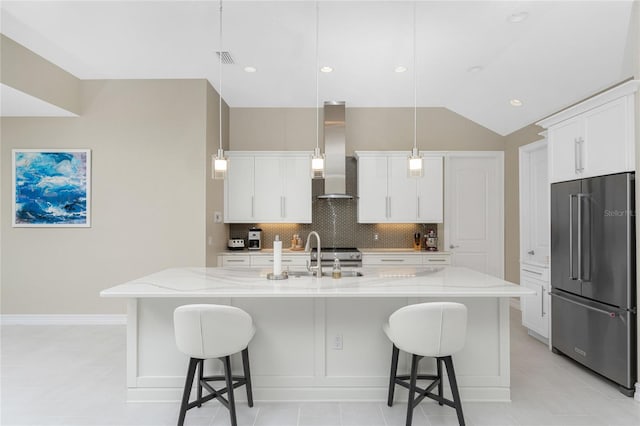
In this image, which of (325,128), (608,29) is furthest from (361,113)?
(608,29)

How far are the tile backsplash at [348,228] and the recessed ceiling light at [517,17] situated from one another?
2.86 metres

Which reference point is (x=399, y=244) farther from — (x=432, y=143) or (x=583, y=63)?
(x=583, y=63)

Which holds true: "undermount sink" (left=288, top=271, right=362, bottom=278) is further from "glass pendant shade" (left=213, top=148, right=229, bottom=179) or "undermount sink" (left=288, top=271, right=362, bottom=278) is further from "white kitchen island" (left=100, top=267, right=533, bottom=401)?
"glass pendant shade" (left=213, top=148, right=229, bottom=179)

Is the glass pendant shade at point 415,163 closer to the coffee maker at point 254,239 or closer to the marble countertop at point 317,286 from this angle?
the marble countertop at point 317,286

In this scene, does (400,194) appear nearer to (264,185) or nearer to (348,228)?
(348,228)

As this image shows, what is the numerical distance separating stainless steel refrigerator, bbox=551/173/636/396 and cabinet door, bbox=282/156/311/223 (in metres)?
3.01

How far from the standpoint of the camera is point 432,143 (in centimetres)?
572

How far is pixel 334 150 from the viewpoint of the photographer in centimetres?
523

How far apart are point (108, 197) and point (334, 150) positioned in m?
2.98

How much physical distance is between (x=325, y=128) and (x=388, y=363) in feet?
11.1

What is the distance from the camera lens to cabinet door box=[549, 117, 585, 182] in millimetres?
3352

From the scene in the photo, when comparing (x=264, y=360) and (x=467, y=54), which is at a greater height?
(x=467, y=54)

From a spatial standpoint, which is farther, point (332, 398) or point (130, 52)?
point (130, 52)

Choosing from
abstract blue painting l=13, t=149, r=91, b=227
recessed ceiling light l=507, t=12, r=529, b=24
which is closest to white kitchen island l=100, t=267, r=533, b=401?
recessed ceiling light l=507, t=12, r=529, b=24
